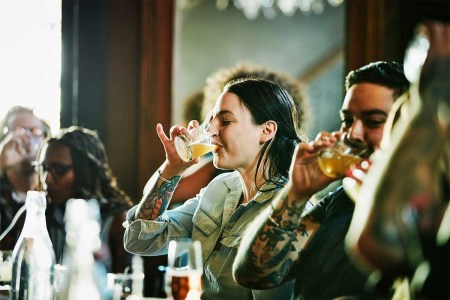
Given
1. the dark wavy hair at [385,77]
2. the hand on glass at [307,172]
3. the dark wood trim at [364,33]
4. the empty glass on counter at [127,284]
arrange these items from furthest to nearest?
the dark wood trim at [364,33], the dark wavy hair at [385,77], the empty glass on counter at [127,284], the hand on glass at [307,172]

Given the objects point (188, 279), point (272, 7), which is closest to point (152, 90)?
point (272, 7)

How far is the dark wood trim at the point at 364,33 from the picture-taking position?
415 cm

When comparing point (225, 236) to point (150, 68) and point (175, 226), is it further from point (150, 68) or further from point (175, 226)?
point (150, 68)

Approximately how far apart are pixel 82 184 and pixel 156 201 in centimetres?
121

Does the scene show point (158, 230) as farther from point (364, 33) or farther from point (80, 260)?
point (364, 33)

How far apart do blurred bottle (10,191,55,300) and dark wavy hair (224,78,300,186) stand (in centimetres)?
76

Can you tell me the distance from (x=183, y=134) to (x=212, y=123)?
103 mm

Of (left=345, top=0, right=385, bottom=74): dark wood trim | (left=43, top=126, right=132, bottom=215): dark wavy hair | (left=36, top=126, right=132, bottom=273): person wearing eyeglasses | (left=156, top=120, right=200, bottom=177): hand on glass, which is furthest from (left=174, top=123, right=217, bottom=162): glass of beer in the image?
(left=345, top=0, right=385, bottom=74): dark wood trim

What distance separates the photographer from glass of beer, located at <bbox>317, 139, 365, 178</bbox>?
1.71 m

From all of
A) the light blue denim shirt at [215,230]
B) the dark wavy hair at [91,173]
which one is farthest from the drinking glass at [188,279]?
the dark wavy hair at [91,173]

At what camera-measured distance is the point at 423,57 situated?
1.11m

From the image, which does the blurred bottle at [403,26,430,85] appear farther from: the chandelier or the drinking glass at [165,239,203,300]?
the chandelier

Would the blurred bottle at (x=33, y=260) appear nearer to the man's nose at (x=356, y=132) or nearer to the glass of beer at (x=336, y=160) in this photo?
the glass of beer at (x=336, y=160)

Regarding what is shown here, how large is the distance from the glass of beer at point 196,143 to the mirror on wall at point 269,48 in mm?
1743
